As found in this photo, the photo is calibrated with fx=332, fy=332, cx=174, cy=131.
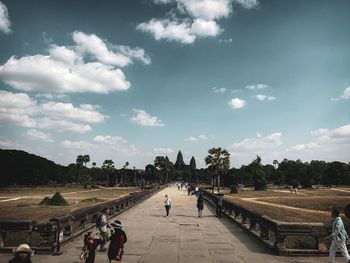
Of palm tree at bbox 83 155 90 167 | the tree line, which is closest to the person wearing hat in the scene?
the tree line

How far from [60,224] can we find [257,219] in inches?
308

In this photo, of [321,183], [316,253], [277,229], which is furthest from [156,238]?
[321,183]

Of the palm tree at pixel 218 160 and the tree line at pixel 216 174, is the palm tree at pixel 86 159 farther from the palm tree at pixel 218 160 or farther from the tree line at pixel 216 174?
the palm tree at pixel 218 160

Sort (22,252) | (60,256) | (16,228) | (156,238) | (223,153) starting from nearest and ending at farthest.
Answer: (22,252)
(60,256)
(16,228)
(156,238)
(223,153)

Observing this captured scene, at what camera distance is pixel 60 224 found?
11.7 m

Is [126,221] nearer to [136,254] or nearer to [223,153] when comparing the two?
[136,254]

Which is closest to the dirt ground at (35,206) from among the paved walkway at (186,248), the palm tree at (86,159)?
the paved walkway at (186,248)

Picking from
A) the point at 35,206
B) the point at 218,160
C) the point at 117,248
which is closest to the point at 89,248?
the point at 117,248

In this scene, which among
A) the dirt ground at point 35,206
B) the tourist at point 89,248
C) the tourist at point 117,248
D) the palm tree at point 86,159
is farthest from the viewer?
the palm tree at point 86,159

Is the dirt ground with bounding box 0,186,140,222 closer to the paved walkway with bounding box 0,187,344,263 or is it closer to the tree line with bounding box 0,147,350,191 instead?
the paved walkway with bounding box 0,187,344,263

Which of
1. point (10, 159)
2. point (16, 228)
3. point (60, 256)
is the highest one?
point (10, 159)

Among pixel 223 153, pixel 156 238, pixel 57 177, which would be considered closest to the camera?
pixel 156 238

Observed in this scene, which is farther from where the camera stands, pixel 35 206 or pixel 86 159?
pixel 86 159

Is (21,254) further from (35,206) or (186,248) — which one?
(35,206)
